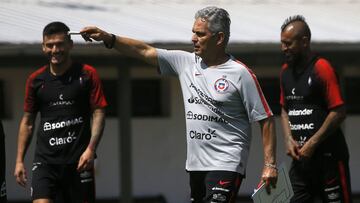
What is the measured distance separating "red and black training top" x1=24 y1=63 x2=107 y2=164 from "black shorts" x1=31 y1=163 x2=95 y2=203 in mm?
62

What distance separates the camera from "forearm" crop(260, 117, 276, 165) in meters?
6.50

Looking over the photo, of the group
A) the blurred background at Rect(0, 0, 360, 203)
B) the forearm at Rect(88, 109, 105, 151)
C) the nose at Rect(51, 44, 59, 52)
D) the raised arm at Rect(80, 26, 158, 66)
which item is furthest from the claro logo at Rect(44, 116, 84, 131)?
the blurred background at Rect(0, 0, 360, 203)

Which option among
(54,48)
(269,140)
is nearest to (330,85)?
(269,140)

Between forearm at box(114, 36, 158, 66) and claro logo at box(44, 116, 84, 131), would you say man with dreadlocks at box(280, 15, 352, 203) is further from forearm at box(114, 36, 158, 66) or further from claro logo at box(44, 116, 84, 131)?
claro logo at box(44, 116, 84, 131)

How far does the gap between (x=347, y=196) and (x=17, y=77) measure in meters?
7.13

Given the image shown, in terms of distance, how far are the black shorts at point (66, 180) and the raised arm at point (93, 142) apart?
0.48 feet

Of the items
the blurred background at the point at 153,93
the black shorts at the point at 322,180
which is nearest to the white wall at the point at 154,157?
the blurred background at the point at 153,93

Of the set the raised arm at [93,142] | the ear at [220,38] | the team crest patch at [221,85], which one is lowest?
the raised arm at [93,142]

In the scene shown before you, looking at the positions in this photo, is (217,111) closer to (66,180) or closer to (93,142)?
(93,142)

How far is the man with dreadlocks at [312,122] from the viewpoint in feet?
24.4

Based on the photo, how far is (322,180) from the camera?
300 inches

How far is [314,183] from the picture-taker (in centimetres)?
766

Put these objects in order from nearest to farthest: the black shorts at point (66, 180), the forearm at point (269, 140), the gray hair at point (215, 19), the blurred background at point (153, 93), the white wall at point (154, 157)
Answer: the gray hair at point (215, 19)
the forearm at point (269, 140)
the black shorts at point (66, 180)
the blurred background at point (153, 93)
the white wall at point (154, 157)

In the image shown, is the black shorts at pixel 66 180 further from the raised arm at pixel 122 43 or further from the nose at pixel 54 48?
the raised arm at pixel 122 43
